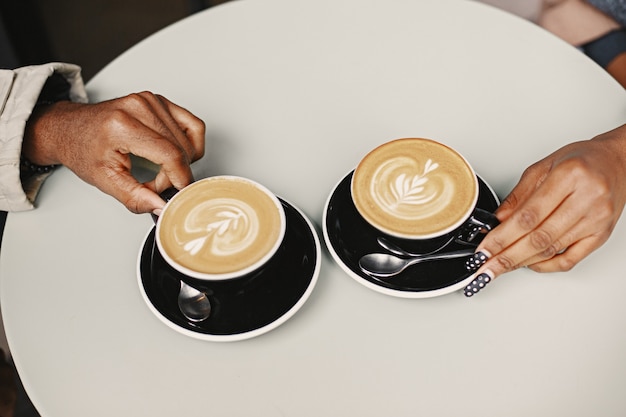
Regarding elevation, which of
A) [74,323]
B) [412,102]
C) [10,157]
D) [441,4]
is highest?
[441,4]

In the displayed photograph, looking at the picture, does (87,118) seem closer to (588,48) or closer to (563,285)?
(563,285)

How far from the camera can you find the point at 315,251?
2.62ft

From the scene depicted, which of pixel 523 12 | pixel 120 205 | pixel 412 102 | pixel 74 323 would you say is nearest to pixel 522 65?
pixel 412 102

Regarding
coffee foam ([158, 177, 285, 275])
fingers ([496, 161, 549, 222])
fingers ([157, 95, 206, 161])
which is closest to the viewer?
coffee foam ([158, 177, 285, 275])

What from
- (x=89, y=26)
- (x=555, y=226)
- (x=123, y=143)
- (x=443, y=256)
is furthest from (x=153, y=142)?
(x=89, y=26)

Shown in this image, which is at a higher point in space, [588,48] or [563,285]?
[588,48]

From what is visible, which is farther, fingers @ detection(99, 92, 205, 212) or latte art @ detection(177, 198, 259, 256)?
fingers @ detection(99, 92, 205, 212)

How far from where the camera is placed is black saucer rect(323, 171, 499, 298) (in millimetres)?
758

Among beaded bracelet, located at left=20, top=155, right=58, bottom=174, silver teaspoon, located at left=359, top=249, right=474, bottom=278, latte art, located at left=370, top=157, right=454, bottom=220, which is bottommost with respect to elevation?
beaded bracelet, located at left=20, top=155, right=58, bottom=174

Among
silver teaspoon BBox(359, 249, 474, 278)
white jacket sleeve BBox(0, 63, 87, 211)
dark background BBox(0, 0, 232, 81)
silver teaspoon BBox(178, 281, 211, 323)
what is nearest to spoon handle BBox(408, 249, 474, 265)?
silver teaspoon BBox(359, 249, 474, 278)

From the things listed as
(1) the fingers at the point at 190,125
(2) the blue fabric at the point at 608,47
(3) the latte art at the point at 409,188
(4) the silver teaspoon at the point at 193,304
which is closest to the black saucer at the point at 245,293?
(4) the silver teaspoon at the point at 193,304

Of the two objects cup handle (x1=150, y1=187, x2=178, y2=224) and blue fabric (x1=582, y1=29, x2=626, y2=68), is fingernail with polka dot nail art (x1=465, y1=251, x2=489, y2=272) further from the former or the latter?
blue fabric (x1=582, y1=29, x2=626, y2=68)

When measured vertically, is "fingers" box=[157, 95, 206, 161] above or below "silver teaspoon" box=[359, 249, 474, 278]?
above

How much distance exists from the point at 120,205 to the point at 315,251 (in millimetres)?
338
